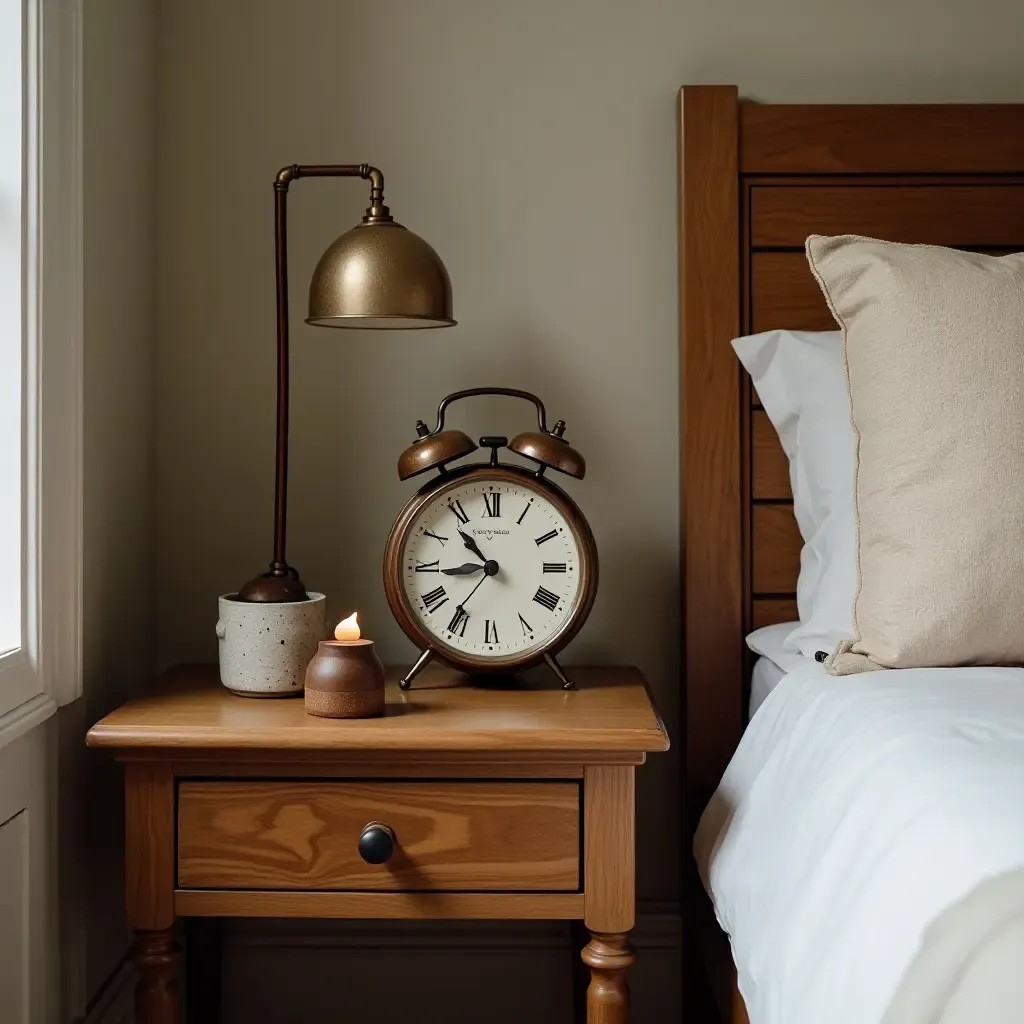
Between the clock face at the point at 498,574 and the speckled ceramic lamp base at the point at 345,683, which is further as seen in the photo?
the clock face at the point at 498,574

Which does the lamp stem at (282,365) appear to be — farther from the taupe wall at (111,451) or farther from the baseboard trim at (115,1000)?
the baseboard trim at (115,1000)

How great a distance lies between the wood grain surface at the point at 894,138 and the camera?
170 cm

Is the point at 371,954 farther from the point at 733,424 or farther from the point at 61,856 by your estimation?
the point at 733,424

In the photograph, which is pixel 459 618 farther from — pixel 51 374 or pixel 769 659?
pixel 51 374

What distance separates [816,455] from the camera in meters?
1.56

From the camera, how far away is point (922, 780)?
0.96 m

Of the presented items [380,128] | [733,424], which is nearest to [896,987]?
[733,424]

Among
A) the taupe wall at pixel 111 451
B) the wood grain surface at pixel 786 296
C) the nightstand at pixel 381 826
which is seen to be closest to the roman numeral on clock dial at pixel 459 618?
the nightstand at pixel 381 826

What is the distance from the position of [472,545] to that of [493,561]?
0.12 ft

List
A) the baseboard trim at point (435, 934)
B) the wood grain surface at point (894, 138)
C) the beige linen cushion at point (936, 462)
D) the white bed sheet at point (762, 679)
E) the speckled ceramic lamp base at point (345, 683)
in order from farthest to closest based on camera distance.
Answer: the baseboard trim at point (435, 934)
the wood grain surface at point (894, 138)
the white bed sheet at point (762, 679)
the speckled ceramic lamp base at point (345, 683)
the beige linen cushion at point (936, 462)

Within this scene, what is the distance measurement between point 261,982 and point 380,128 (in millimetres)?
1359

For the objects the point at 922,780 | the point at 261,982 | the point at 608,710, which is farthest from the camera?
the point at 261,982

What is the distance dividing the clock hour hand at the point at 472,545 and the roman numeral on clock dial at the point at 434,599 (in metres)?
0.07

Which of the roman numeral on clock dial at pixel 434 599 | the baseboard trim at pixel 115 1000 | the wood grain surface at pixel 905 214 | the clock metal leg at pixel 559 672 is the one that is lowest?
the baseboard trim at pixel 115 1000
